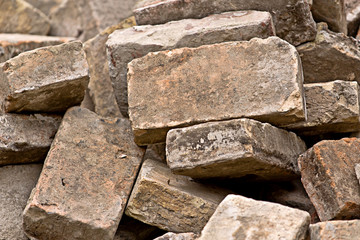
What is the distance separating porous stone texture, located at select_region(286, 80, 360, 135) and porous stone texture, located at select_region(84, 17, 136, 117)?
1425 millimetres

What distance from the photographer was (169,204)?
304cm

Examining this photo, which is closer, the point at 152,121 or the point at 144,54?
the point at 152,121

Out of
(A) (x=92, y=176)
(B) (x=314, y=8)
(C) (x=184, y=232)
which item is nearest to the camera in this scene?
(C) (x=184, y=232)

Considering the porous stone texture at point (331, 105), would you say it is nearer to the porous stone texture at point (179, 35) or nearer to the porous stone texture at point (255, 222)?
the porous stone texture at point (179, 35)

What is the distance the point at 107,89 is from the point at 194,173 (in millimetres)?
1330

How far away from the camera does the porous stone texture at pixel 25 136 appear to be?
3.30 meters

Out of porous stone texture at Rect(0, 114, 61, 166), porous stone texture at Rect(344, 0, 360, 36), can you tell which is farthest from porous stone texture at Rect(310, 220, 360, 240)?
porous stone texture at Rect(344, 0, 360, 36)

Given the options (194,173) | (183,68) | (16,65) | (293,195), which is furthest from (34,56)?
(293,195)

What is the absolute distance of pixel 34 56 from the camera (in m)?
3.28

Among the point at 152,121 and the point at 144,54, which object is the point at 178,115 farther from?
the point at 144,54

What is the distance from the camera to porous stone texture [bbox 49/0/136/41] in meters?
5.80

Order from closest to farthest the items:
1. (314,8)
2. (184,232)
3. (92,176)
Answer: (184,232) → (92,176) → (314,8)

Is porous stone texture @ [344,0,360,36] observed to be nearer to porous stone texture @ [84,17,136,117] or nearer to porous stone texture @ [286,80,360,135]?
porous stone texture @ [286,80,360,135]

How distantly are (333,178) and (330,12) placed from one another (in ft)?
5.18
